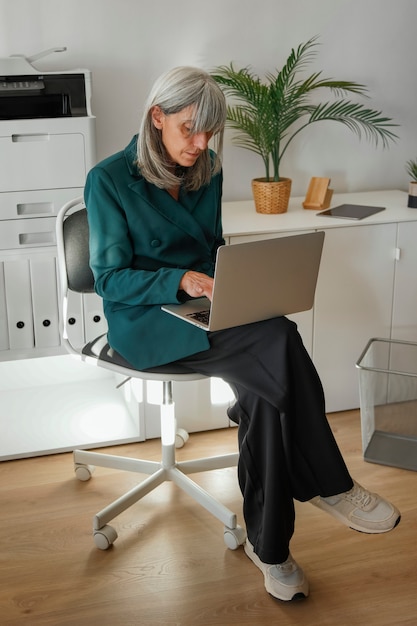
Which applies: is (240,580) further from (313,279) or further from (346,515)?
(313,279)

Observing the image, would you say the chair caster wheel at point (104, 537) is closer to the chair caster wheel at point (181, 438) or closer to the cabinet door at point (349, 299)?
the chair caster wheel at point (181, 438)

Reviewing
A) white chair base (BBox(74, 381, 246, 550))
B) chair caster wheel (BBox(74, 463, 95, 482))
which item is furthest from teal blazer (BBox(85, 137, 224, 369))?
chair caster wheel (BBox(74, 463, 95, 482))

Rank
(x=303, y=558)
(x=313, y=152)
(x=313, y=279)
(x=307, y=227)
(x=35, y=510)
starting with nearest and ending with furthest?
1. (x=313, y=279)
2. (x=303, y=558)
3. (x=35, y=510)
4. (x=307, y=227)
5. (x=313, y=152)

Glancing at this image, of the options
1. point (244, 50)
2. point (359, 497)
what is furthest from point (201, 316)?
point (244, 50)

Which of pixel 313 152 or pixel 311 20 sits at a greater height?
pixel 311 20

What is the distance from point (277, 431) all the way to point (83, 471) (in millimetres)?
874

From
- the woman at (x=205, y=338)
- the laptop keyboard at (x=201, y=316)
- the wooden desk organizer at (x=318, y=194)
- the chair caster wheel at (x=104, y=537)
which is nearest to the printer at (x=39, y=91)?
the woman at (x=205, y=338)

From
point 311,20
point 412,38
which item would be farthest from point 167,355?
point 412,38

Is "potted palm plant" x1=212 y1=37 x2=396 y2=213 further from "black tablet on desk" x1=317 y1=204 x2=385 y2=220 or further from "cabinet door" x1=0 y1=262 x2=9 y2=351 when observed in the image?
"cabinet door" x1=0 y1=262 x2=9 y2=351

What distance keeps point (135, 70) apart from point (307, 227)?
892mm

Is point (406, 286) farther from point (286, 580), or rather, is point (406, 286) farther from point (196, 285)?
point (286, 580)

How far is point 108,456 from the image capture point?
2537mm

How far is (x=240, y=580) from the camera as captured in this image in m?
2.16

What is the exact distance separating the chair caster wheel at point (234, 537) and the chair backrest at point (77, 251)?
2.66ft
